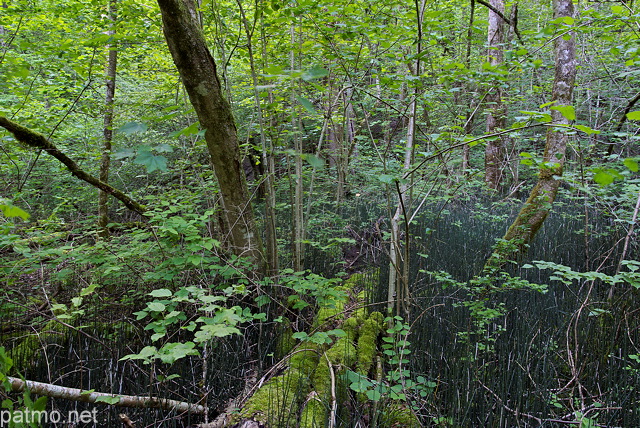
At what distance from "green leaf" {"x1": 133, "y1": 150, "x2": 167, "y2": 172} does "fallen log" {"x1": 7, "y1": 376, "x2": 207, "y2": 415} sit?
0.84m

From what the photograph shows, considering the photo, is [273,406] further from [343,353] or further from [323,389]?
[343,353]

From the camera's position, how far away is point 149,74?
439cm

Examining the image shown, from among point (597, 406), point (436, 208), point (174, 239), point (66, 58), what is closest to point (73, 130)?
point (66, 58)

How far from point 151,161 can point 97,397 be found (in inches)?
39.9

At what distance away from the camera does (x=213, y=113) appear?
206 cm

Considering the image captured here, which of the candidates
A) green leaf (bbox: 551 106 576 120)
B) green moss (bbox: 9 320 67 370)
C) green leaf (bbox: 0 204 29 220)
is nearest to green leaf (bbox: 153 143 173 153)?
green leaf (bbox: 0 204 29 220)

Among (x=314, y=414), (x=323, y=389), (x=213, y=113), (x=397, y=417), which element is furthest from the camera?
(x=213, y=113)

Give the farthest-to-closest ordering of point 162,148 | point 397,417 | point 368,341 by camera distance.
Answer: point 368,341, point 397,417, point 162,148

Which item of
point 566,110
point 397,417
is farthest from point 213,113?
point 397,417

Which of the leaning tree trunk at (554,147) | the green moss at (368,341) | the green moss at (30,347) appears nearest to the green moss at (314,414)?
the green moss at (368,341)

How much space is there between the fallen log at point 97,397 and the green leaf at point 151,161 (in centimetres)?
84

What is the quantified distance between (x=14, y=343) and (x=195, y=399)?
1590 millimetres

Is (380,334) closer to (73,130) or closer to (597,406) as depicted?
(597,406)

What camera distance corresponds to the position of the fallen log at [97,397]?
45.2 inches
